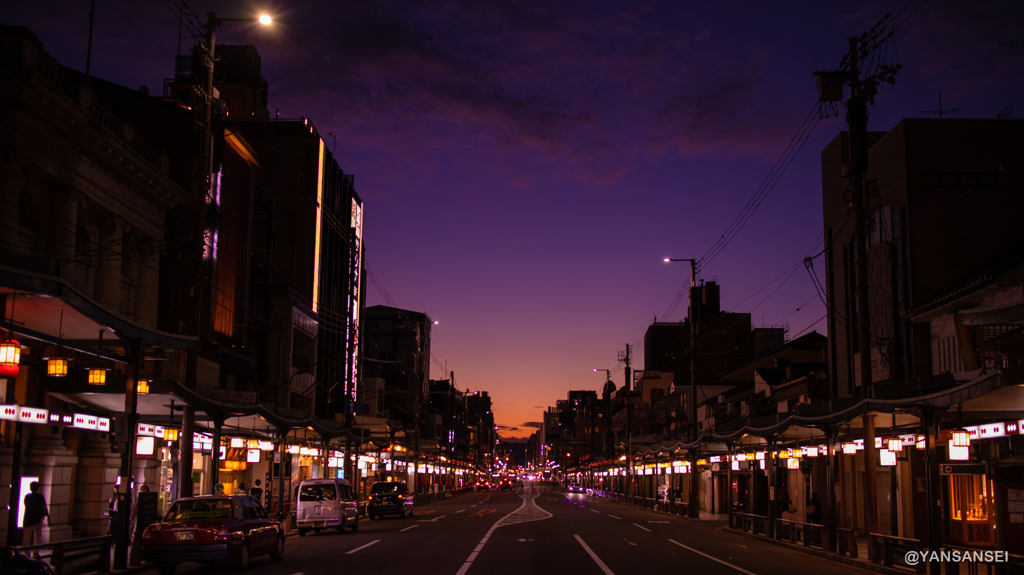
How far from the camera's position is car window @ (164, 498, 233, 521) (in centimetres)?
1848

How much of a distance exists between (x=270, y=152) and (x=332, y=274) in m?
10.8

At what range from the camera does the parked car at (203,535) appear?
1767cm

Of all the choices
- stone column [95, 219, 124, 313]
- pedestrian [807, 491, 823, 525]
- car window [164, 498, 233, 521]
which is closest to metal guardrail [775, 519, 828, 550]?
pedestrian [807, 491, 823, 525]

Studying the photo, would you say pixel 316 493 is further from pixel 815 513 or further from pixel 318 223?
pixel 318 223

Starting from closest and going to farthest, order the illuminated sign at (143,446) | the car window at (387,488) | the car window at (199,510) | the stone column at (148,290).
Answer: the car window at (199,510) < the illuminated sign at (143,446) < the stone column at (148,290) < the car window at (387,488)

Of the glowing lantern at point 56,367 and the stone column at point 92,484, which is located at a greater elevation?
the glowing lantern at point 56,367

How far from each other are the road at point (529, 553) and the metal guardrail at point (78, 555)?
1.76 metres

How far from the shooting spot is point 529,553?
22.2 metres

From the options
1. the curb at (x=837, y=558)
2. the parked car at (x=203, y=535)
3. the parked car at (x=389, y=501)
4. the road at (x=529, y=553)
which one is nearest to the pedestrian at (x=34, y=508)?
the parked car at (x=203, y=535)

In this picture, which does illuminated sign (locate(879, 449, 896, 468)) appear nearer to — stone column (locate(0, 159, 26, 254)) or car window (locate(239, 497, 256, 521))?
car window (locate(239, 497, 256, 521))

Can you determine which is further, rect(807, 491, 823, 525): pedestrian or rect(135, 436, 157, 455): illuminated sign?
rect(807, 491, 823, 525): pedestrian

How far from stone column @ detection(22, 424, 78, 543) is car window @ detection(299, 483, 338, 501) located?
8.32 metres

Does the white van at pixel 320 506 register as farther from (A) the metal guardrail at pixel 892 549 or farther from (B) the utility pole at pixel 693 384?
(B) the utility pole at pixel 693 384

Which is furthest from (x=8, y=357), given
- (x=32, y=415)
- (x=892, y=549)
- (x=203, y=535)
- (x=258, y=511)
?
(x=892, y=549)
